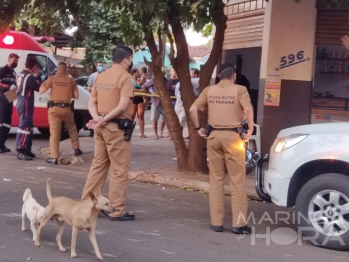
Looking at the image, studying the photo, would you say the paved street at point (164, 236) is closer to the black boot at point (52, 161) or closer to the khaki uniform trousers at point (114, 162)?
the khaki uniform trousers at point (114, 162)

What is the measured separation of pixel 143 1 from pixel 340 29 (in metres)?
4.51

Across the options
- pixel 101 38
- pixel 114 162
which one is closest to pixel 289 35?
pixel 114 162

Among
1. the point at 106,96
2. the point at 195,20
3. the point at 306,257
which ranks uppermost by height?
the point at 195,20

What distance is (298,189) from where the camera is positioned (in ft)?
22.1

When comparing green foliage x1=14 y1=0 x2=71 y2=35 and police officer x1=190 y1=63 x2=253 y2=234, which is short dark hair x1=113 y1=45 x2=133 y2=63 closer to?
police officer x1=190 y1=63 x2=253 y2=234

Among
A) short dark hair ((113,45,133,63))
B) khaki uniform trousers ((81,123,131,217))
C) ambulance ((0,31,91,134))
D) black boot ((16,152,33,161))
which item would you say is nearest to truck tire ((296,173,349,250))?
khaki uniform trousers ((81,123,131,217))

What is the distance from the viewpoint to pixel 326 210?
641 centimetres

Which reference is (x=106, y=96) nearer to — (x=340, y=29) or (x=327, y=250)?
(x=327, y=250)

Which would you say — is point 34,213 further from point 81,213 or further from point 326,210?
point 326,210

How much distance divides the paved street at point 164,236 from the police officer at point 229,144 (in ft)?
0.71

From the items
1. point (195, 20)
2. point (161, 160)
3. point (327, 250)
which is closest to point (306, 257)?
point (327, 250)

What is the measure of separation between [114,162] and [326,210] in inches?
92.3

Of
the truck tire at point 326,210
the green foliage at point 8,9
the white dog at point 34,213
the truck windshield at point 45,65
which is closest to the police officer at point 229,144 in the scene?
the truck tire at point 326,210

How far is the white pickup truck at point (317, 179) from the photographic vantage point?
634cm
